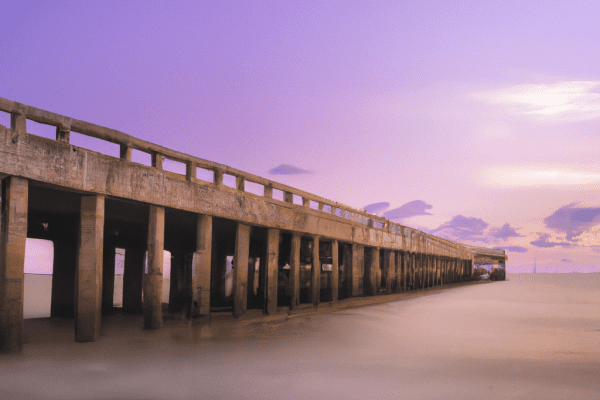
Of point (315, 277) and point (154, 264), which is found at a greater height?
point (154, 264)

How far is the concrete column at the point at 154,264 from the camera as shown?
9.59 meters

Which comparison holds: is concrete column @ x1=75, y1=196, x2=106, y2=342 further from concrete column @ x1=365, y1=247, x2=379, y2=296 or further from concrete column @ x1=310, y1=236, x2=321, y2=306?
concrete column @ x1=365, y1=247, x2=379, y2=296

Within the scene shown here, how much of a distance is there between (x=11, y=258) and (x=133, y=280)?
9399 millimetres

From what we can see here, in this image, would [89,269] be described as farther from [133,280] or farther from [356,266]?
[356,266]

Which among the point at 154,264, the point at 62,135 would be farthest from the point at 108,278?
the point at 62,135

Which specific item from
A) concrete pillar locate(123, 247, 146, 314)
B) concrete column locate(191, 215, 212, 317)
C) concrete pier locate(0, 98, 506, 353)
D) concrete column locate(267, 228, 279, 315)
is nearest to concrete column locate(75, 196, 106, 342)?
concrete pier locate(0, 98, 506, 353)

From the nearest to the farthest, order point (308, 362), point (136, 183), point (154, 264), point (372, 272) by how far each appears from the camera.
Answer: point (308, 362) < point (136, 183) < point (154, 264) < point (372, 272)

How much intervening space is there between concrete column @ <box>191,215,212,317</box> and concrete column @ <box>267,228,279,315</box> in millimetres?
2433

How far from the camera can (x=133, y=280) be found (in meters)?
16.2

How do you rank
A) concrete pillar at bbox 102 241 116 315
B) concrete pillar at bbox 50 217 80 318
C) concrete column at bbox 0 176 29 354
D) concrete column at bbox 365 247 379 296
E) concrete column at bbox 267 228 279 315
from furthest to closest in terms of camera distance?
1. concrete column at bbox 365 247 379 296
2. concrete pillar at bbox 102 241 116 315
3. concrete pillar at bbox 50 217 80 318
4. concrete column at bbox 267 228 279 315
5. concrete column at bbox 0 176 29 354

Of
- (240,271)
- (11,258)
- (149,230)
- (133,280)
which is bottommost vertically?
(133,280)

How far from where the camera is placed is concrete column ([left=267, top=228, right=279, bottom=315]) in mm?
13062

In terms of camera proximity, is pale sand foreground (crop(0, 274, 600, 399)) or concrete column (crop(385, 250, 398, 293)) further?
concrete column (crop(385, 250, 398, 293))

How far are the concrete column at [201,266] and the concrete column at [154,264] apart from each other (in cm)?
100
